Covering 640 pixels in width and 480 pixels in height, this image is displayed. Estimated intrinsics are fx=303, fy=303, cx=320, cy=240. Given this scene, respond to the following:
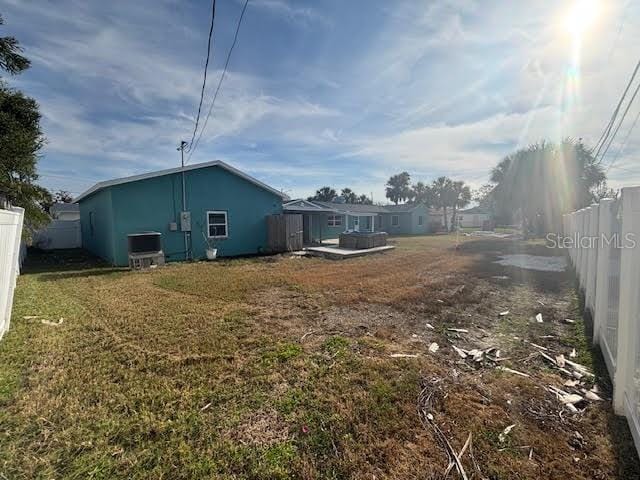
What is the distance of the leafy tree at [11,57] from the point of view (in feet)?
22.1

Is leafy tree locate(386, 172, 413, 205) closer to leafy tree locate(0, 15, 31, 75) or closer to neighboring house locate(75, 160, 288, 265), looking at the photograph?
neighboring house locate(75, 160, 288, 265)

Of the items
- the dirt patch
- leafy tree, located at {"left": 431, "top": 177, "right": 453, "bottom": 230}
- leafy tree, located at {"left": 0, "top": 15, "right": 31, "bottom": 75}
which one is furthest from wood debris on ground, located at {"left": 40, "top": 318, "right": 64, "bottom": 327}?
leafy tree, located at {"left": 431, "top": 177, "right": 453, "bottom": 230}

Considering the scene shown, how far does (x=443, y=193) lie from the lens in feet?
144

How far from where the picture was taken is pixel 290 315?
5.25 meters

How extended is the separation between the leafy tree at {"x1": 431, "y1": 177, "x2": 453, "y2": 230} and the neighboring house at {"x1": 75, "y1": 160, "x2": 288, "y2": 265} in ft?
115

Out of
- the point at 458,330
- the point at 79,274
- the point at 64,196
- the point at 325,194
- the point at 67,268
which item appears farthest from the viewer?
the point at 325,194

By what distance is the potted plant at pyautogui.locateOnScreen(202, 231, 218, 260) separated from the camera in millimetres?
12225

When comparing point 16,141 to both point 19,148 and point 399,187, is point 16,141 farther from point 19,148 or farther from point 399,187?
point 399,187

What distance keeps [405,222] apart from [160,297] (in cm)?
3156

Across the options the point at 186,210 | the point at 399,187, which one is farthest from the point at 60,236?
the point at 399,187

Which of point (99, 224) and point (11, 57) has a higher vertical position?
point (11, 57)

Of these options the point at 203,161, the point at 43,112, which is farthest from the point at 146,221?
the point at 43,112

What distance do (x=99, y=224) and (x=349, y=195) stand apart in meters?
46.7

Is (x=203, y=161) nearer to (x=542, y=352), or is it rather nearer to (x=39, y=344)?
(x=39, y=344)
